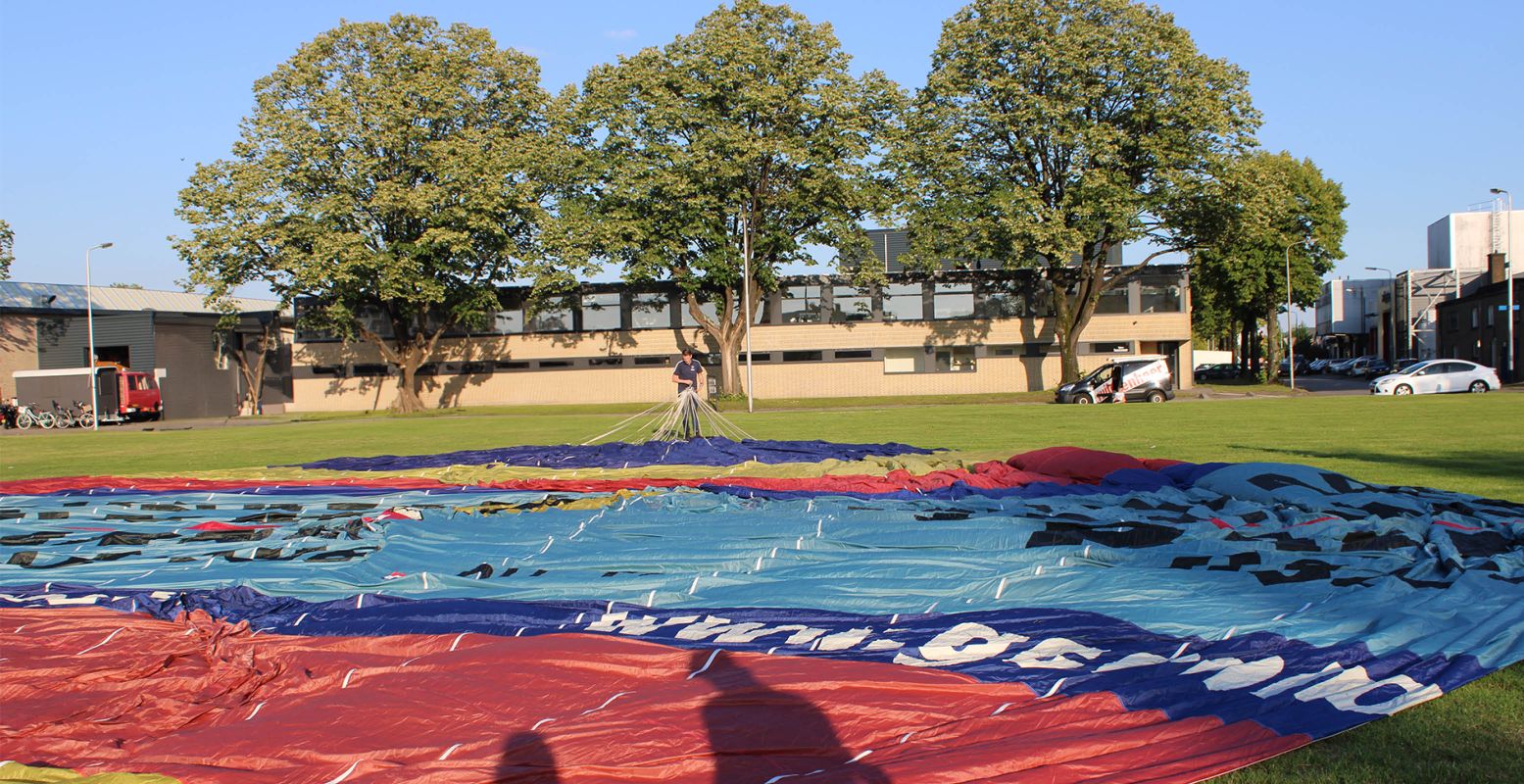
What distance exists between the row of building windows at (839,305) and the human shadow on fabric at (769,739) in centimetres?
3587

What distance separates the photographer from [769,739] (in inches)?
133

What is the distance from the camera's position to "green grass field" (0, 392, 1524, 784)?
3.28 metres

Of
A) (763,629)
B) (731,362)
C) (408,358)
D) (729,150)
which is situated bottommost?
(763,629)

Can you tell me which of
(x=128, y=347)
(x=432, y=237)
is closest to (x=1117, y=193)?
(x=432, y=237)

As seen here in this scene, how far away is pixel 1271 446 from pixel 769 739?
12044mm

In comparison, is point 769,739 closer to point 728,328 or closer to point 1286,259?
point 728,328

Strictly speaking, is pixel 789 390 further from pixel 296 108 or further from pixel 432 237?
pixel 296 108

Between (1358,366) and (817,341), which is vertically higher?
(817,341)

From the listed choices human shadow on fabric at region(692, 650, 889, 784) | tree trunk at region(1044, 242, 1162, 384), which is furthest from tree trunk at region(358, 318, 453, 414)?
human shadow on fabric at region(692, 650, 889, 784)

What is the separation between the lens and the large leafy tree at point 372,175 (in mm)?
33906

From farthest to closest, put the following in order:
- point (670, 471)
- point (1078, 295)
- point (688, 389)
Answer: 1. point (1078, 295)
2. point (688, 389)
3. point (670, 471)

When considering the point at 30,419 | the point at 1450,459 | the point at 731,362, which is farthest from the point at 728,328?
the point at 1450,459

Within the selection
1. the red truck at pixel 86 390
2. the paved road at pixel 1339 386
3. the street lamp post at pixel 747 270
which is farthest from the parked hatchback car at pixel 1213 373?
the red truck at pixel 86 390

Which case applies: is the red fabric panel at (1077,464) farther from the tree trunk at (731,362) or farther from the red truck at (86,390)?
the red truck at (86,390)
